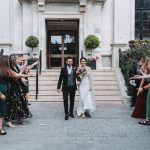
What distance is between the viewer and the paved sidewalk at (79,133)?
905cm

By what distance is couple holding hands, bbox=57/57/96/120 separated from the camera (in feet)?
41.7

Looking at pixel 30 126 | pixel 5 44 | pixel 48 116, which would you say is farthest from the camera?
pixel 5 44

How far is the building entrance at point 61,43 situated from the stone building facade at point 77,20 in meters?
1.05

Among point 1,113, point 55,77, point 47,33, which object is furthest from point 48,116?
point 47,33

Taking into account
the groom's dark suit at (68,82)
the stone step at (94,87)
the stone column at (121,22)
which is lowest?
the stone step at (94,87)

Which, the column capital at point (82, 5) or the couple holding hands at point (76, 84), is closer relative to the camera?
the couple holding hands at point (76, 84)

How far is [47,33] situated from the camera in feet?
78.5

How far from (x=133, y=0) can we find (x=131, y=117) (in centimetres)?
1154

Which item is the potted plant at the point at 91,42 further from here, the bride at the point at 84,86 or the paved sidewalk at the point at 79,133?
the bride at the point at 84,86

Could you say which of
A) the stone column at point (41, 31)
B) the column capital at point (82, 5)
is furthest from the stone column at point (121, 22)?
the stone column at point (41, 31)

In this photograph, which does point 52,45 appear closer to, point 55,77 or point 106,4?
point 106,4

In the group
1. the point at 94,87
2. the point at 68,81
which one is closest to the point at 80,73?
the point at 68,81

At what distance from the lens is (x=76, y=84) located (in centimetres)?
1301

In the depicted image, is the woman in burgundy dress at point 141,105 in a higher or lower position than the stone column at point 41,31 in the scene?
lower
